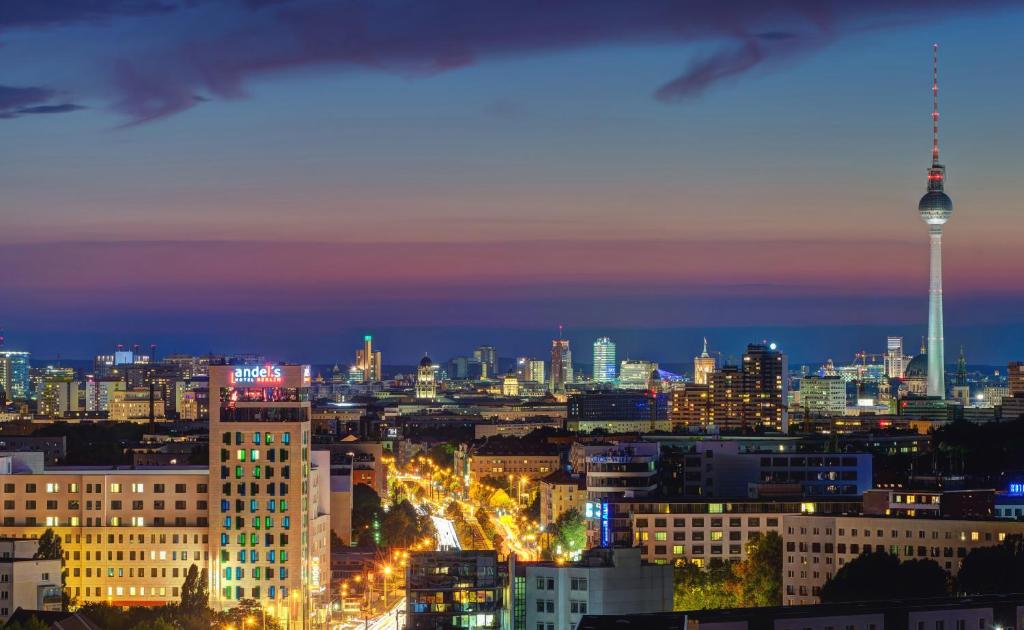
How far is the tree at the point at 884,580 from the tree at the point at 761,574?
9.92 metres

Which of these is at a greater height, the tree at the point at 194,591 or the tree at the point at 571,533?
the tree at the point at 194,591

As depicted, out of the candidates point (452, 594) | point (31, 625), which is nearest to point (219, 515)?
point (31, 625)

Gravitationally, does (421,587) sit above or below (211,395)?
below

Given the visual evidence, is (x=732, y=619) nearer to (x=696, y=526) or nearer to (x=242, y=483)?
(x=242, y=483)

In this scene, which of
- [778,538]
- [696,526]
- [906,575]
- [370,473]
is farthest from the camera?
[370,473]

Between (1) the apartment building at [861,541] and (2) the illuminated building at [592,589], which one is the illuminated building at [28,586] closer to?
(2) the illuminated building at [592,589]

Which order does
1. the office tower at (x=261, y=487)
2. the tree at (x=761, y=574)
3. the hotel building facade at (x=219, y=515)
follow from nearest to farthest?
the office tower at (x=261, y=487) → the hotel building facade at (x=219, y=515) → the tree at (x=761, y=574)

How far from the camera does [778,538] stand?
10031 centimetres

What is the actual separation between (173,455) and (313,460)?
49820 millimetres

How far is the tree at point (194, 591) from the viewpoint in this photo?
277 feet

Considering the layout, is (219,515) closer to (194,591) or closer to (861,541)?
(194,591)

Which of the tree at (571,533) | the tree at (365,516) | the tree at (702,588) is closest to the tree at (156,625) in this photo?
the tree at (702,588)

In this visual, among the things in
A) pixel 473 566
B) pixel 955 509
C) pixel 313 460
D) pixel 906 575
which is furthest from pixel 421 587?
pixel 955 509

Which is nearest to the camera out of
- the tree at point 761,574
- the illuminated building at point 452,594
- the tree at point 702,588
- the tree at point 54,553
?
the illuminated building at point 452,594
